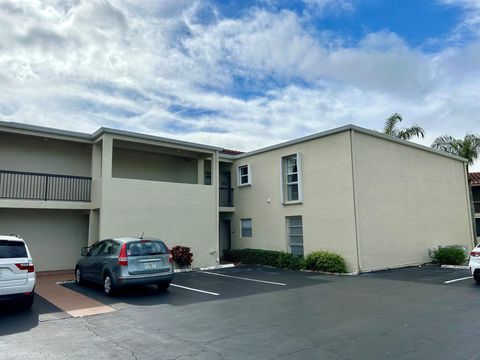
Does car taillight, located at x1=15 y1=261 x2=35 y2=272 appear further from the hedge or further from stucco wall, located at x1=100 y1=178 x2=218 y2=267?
A: the hedge

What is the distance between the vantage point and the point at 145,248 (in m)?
10.3

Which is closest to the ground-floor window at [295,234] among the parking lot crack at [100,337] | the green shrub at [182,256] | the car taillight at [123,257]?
the green shrub at [182,256]

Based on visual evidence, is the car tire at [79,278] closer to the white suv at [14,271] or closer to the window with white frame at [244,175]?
the white suv at [14,271]

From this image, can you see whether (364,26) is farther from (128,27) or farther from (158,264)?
(158,264)

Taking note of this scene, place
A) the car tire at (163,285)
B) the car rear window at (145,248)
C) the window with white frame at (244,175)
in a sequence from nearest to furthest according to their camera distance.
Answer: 1. the car rear window at (145,248)
2. the car tire at (163,285)
3. the window with white frame at (244,175)

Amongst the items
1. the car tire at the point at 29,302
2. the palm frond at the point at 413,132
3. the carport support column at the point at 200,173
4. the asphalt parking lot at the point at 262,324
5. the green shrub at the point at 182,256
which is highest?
the palm frond at the point at 413,132

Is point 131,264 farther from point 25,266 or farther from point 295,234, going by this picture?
point 295,234

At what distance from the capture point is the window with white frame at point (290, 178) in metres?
17.2

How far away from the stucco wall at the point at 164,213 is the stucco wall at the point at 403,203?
21.9 ft

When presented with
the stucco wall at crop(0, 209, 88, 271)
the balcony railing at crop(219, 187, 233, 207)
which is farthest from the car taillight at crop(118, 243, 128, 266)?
the balcony railing at crop(219, 187, 233, 207)

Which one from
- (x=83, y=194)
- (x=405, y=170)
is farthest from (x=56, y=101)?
(x=405, y=170)

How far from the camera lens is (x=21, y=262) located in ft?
25.6

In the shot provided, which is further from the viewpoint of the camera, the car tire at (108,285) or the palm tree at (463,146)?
the palm tree at (463,146)

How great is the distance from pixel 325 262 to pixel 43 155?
12392 millimetres
